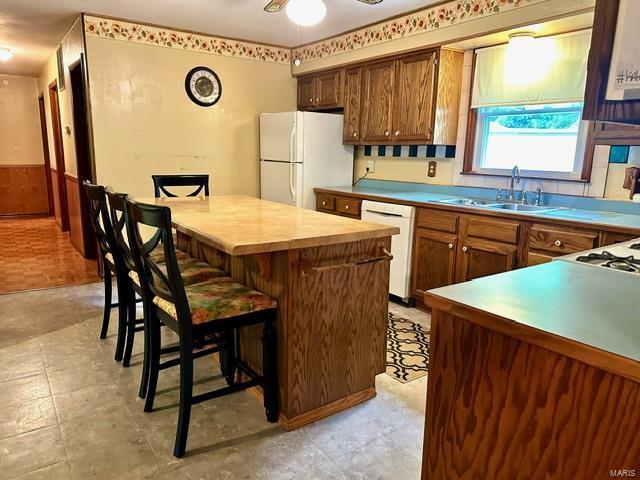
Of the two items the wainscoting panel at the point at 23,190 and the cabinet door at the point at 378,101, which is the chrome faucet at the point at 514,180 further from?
the wainscoting panel at the point at 23,190

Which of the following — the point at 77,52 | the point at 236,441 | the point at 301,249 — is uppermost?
the point at 77,52

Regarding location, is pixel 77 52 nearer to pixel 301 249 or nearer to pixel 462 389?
pixel 301 249

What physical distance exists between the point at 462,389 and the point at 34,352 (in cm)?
263

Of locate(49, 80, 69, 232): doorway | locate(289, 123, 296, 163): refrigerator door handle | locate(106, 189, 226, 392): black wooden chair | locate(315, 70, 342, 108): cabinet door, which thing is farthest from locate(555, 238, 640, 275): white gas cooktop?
locate(49, 80, 69, 232): doorway

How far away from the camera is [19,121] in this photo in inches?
290

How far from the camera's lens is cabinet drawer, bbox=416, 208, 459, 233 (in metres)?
3.15

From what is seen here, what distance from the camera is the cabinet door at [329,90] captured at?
4.45 metres

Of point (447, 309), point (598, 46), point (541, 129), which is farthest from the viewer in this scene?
point (541, 129)

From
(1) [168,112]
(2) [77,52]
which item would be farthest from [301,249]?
(2) [77,52]

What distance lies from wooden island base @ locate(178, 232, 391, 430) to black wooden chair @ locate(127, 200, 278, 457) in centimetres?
7

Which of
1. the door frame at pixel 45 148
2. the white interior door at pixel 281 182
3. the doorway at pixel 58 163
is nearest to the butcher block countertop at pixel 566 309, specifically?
the white interior door at pixel 281 182

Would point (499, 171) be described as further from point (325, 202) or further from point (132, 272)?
point (132, 272)

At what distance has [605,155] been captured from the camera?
2836mm

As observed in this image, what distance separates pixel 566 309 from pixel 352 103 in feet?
11.9
